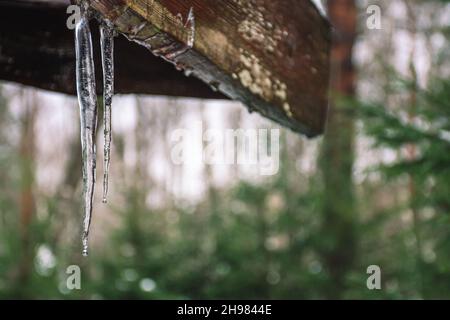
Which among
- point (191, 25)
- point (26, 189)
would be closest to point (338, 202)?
point (26, 189)

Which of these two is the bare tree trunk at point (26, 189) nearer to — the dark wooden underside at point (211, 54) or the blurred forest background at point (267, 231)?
the blurred forest background at point (267, 231)

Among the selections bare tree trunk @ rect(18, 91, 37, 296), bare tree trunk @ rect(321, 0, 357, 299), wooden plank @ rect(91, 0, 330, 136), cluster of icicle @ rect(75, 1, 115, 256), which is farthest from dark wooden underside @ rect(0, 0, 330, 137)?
bare tree trunk @ rect(321, 0, 357, 299)

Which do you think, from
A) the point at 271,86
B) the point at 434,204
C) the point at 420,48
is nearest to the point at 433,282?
the point at 434,204

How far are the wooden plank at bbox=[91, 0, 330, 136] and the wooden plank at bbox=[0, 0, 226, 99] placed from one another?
0.24ft

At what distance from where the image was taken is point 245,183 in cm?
743

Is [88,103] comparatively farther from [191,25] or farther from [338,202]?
[338,202]

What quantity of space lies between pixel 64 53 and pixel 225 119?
16017mm

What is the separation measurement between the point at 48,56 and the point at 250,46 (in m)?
0.74

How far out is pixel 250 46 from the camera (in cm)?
160

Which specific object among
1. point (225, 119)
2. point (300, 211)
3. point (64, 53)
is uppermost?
point (225, 119)

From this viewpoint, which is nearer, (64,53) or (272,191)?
(64,53)

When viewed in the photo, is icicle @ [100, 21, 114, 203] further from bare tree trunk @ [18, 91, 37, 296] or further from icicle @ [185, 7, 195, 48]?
bare tree trunk @ [18, 91, 37, 296]

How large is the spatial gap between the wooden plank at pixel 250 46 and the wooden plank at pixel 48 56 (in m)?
0.07

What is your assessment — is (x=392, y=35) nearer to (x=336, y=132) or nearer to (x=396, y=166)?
(x=336, y=132)
